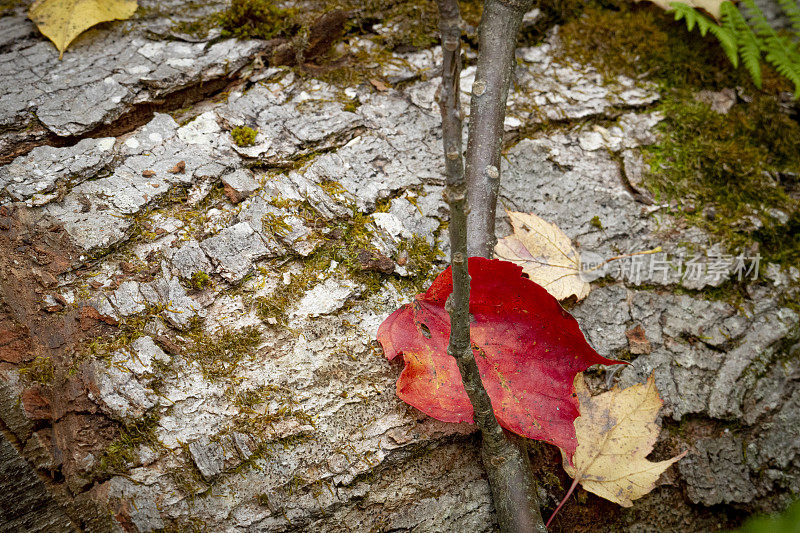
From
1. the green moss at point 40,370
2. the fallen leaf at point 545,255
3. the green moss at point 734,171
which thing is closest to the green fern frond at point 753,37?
the green moss at point 734,171

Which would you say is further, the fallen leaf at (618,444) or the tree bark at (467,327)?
the fallen leaf at (618,444)

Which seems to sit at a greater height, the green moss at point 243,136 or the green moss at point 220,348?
the green moss at point 243,136

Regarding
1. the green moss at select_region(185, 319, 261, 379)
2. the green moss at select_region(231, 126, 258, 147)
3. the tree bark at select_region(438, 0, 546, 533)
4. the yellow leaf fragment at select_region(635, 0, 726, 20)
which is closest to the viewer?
the tree bark at select_region(438, 0, 546, 533)

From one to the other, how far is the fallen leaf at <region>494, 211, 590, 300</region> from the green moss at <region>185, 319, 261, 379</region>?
0.93 metres

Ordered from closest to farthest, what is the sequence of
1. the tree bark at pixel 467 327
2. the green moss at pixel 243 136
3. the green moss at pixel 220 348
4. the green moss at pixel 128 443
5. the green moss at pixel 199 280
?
the tree bark at pixel 467 327 → the green moss at pixel 128 443 → the green moss at pixel 220 348 → the green moss at pixel 199 280 → the green moss at pixel 243 136

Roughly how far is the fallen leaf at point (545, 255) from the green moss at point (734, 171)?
0.60 meters

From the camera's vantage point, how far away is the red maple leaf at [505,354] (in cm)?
145

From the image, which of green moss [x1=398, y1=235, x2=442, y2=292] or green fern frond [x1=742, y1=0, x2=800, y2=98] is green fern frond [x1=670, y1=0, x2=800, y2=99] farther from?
green moss [x1=398, y1=235, x2=442, y2=292]

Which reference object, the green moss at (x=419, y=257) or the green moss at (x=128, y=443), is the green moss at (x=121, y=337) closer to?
the green moss at (x=128, y=443)

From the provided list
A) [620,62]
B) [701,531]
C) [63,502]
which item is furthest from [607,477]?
[620,62]

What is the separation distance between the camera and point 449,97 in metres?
0.91

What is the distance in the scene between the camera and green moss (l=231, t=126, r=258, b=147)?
195 centimetres

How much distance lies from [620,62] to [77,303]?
2.55 metres

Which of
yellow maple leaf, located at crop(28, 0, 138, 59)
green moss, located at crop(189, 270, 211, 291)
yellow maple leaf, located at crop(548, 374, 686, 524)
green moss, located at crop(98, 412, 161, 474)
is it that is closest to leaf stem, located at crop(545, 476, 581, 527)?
yellow maple leaf, located at crop(548, 374, 686, 524)
